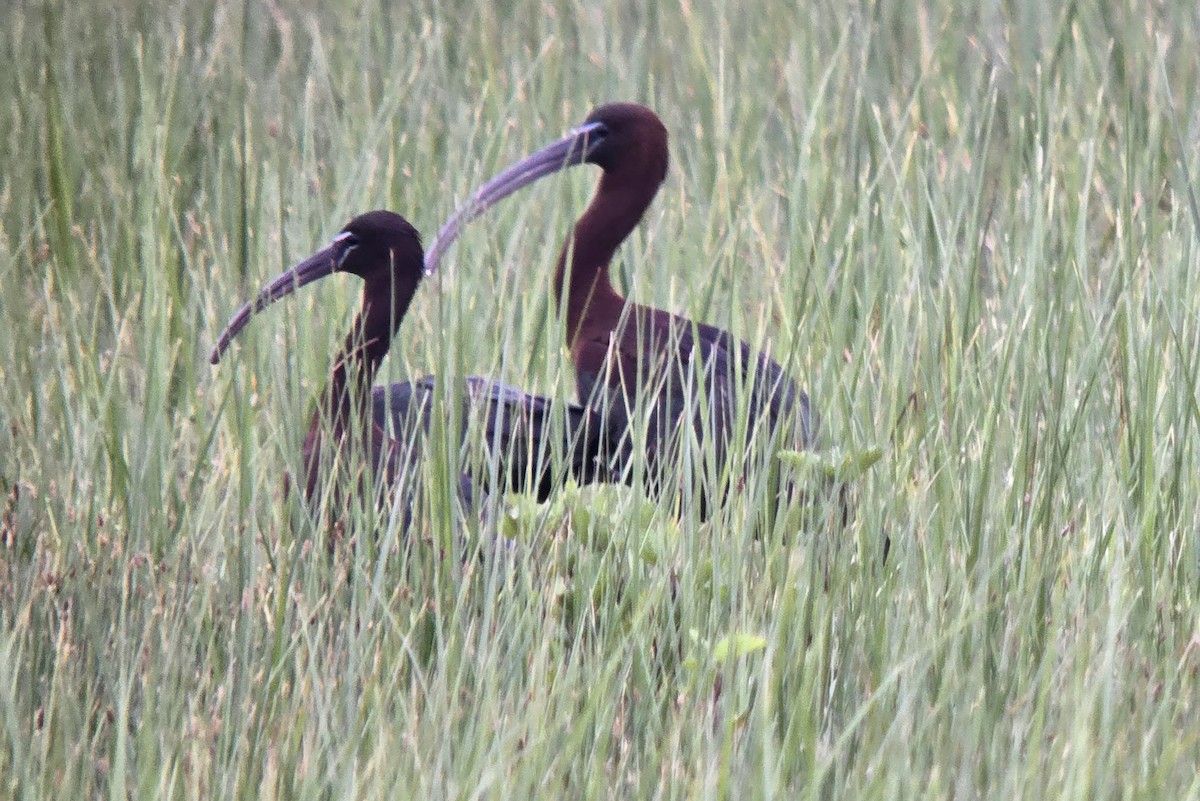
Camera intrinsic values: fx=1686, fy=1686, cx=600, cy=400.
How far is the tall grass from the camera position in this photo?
1.79 m

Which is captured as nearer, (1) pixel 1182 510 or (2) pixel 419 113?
(1) pixel 1182 510

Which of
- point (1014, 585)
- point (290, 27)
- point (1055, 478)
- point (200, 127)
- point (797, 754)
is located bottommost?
point (797, 754)

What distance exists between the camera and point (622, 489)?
241 centimetres

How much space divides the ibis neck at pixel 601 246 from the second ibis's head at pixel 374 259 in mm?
412

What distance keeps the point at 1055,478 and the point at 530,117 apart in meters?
2.17

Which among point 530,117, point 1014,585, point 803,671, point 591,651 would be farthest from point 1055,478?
point 530,117

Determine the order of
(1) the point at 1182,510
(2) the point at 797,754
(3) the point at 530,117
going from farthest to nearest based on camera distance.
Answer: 1. (3) the point at 530,117
2. (1) the point at 1182,510
3. (2) the point at 797,754

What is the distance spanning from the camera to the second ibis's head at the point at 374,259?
3033 mm

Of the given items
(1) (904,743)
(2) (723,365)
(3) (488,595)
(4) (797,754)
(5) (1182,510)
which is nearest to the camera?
(1) (904,743)

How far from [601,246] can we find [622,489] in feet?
4.08

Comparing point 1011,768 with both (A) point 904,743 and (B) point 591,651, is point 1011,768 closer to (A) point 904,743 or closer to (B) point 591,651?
(A) point 904,743

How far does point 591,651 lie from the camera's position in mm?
2125

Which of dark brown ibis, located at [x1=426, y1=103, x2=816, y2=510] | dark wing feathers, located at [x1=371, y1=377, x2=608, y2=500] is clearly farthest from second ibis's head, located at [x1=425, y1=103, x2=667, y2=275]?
dark wing feathers, located at [x1=371, y1=377, x2=608, y2=500]

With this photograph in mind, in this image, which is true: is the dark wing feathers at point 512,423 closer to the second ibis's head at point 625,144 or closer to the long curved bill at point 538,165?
the long curved bill at point 538,165
